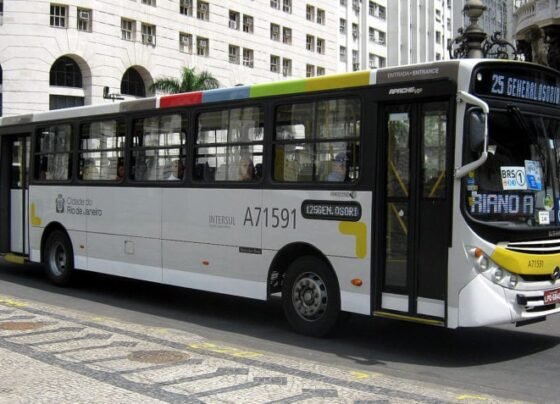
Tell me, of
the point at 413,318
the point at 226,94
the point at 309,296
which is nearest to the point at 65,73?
the point at 226,94

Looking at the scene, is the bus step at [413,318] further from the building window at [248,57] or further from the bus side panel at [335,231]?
the building window at [248,57]

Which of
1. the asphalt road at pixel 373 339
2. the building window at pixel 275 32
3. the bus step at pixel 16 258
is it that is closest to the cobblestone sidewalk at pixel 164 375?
the asphalt road at pixel 373 339

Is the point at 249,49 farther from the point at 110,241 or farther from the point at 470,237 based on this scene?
the point at 470,237

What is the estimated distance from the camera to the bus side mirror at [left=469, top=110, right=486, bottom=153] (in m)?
6.92

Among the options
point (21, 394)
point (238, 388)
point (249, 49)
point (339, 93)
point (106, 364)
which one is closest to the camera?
point (21, 394)

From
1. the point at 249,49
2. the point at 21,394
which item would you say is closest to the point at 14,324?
the point at 21,394

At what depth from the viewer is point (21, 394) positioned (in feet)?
18.4

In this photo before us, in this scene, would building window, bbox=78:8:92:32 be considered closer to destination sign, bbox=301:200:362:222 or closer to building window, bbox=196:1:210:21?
building window, bbox=196:1:210:21

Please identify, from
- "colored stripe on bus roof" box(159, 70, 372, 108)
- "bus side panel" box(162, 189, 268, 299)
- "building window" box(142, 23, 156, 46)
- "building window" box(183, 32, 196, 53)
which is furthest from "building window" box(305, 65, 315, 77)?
"bus side panel" box(162, 189, 268, 299)

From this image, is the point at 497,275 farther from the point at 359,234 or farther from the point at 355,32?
the point at 355,32

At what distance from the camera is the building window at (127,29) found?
1992 inches

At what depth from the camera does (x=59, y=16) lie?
1869 inches

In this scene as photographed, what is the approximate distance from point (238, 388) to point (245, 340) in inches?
95.0

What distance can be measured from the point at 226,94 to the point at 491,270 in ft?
14.3
